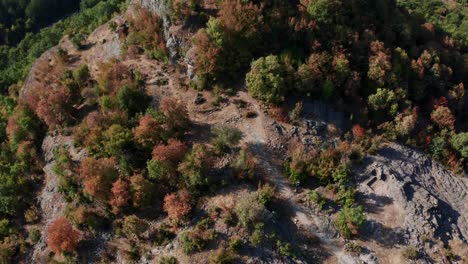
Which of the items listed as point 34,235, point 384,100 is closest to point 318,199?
point 384,100

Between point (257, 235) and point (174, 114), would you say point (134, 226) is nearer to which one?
point (257, 235)

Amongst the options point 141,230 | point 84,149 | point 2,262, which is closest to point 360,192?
point 141,230

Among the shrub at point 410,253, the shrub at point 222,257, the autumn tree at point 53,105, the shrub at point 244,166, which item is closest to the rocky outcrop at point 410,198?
the shrub at point 410,253

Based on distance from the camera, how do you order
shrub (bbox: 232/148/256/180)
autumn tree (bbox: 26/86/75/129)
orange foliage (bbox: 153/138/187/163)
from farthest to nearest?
1. autumn tree (bbox: 26/86/75/129)
2. shrub (bbox: 232/148/256/180)
3. orange foliage (bbox: 153/138/187/163)

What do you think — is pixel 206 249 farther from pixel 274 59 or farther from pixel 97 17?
pixel 97 17

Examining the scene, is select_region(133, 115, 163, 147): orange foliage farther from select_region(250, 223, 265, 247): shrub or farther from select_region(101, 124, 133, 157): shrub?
select_region(250, 223, 265, 247): shrub

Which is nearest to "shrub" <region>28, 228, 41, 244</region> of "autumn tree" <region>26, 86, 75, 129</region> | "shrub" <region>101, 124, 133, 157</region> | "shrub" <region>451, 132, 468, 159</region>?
"shrub" <region>101, 124, 133, 157</region>
